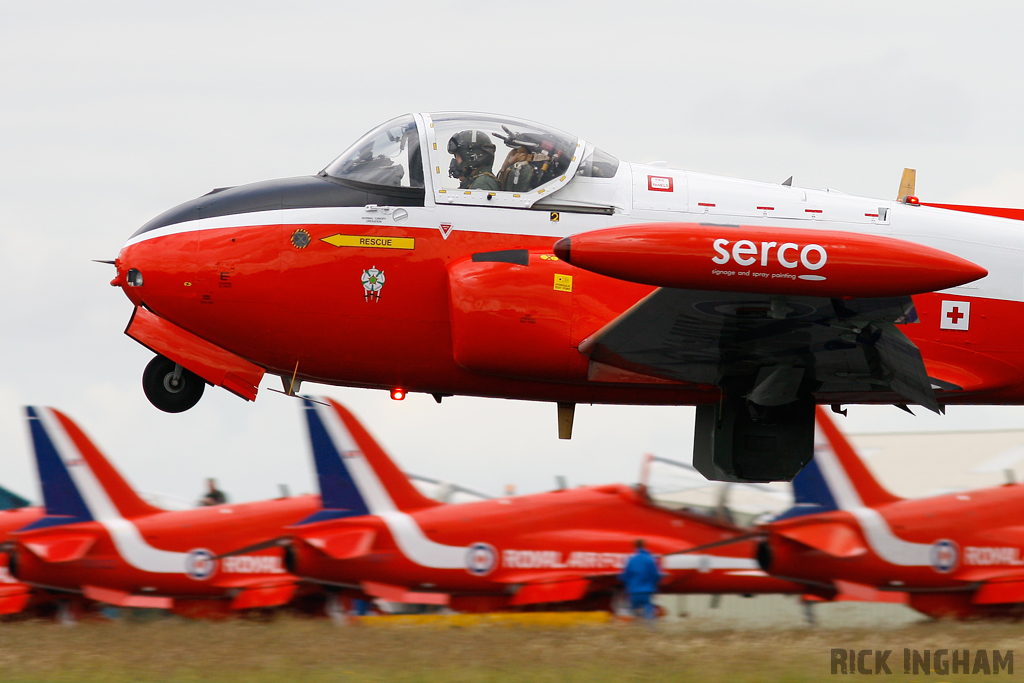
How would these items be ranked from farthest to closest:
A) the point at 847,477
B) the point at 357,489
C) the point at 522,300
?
the point at 357,489, the point at 847,477, the point at 522,300

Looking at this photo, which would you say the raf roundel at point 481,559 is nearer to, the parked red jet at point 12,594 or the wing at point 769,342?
the wing at point 769,342

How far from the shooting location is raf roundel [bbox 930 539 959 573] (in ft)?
44.1

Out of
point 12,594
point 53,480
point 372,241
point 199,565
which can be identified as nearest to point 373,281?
point 372,241

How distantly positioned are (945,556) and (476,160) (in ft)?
27.6

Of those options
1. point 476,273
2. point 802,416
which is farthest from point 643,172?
point 802,416

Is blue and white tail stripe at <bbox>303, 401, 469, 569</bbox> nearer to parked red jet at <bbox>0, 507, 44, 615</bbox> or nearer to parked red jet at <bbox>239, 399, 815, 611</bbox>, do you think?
parked red jet at <bbox>239, 399, 815, 611</bbox>

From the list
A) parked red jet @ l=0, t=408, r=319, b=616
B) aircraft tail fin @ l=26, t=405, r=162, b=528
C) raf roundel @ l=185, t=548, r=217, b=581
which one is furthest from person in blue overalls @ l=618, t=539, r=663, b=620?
aircraft tail fin @ l=26, t=405, r=162, b=528

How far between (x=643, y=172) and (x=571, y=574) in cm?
633

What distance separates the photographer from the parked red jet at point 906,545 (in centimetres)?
1341

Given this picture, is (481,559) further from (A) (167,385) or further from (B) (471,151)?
(B) (471,151)

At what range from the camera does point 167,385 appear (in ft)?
31.1

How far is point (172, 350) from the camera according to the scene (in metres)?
9.00

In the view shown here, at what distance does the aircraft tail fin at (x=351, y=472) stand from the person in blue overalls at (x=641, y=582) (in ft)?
10.8

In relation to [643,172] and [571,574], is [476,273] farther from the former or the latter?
[571,574]
